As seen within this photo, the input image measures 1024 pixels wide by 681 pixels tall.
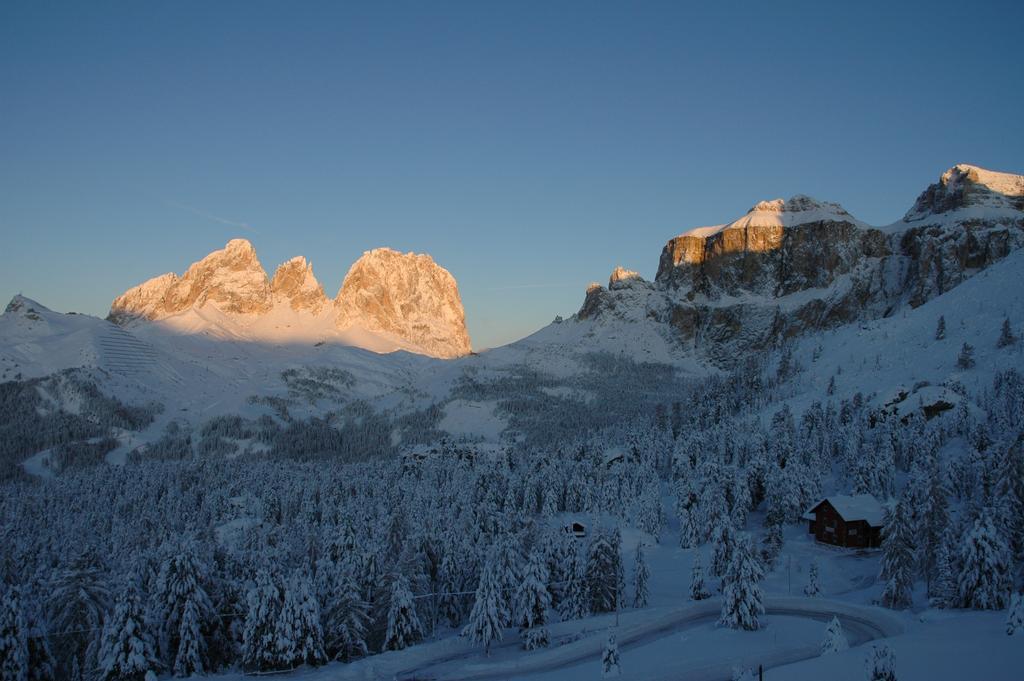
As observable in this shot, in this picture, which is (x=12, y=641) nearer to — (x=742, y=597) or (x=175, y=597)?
(x=175, y=597)

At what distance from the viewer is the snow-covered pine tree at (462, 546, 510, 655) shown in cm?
4869

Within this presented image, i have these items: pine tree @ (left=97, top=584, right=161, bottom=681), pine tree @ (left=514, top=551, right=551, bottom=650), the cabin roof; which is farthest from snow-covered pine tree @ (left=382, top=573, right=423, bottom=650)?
the cabin roof

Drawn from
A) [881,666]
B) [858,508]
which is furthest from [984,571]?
[858,508]

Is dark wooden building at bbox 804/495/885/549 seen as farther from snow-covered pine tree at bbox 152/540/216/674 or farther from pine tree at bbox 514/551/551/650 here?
snow-covered pine tree at bbox 152/540/216/674

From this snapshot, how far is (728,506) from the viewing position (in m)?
86.8

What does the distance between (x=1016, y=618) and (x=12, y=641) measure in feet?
176

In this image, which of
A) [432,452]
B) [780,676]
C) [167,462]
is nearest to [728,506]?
[780,676]

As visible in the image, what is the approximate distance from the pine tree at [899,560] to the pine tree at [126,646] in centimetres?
4637

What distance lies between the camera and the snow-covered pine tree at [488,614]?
48688 millimetres

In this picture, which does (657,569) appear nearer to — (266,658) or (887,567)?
(887,567)

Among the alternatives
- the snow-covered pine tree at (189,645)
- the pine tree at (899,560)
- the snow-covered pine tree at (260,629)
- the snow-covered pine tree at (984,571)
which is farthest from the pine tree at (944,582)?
the snow-covered pine tree at (189,645)

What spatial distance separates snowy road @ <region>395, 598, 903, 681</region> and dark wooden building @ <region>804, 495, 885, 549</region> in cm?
2320

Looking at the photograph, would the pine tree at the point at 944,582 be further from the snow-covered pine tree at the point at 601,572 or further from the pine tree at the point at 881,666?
the pine tree at the point at 881,666

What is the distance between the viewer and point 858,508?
72.7m
